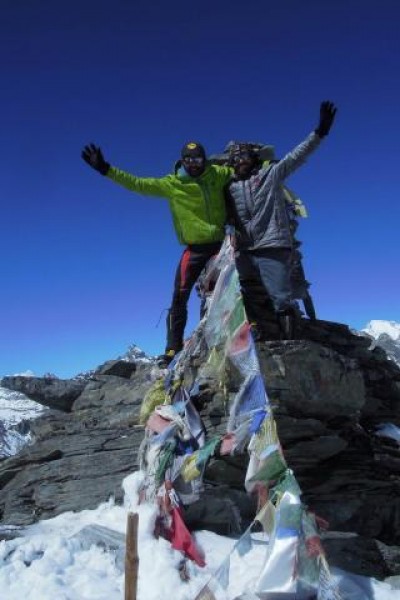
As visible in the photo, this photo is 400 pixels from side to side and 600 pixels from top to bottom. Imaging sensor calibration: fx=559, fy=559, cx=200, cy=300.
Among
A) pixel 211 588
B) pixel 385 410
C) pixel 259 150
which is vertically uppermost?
pixel 259 150

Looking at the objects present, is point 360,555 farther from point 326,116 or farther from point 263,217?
point 326,116

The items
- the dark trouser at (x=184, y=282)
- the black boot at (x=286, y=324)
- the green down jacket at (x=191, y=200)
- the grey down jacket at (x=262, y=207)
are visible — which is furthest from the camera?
the black boot at (x=286, y=324)

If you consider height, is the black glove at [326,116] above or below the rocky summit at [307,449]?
above

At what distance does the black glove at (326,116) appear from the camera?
1080cm

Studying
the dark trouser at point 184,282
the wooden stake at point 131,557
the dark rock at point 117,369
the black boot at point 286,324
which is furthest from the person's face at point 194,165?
the dark rock at point 117,369

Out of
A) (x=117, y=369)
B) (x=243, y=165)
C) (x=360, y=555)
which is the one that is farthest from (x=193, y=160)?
(x=117, y=369)

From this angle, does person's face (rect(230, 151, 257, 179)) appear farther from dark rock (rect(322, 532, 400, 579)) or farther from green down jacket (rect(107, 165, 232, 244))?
dark rock (rect(322, 532, 400, 579))

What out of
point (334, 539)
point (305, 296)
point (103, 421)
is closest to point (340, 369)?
point (305, 296)

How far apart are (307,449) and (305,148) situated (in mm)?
7098

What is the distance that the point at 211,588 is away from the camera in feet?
23.3

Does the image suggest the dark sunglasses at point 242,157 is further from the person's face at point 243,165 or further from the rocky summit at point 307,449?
the rocky summit at point 307,449

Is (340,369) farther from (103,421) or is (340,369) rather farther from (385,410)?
(103,421)

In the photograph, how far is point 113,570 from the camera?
→ 28.2 feet

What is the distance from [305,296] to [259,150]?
4022 mm
